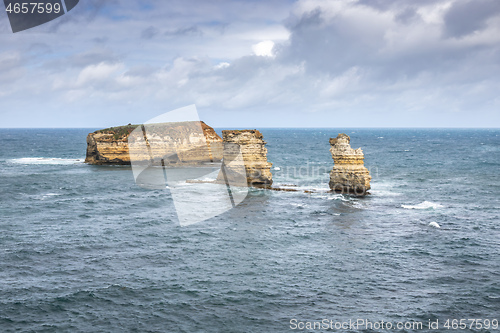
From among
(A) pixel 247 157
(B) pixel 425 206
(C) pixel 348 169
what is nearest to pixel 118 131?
(A) pixel 247 157

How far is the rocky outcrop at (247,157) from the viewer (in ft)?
214

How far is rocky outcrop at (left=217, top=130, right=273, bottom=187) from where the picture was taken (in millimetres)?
65250

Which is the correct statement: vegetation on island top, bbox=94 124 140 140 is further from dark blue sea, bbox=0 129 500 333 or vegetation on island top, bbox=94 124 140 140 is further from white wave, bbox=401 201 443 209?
white wave, bbox=401 201 443 209

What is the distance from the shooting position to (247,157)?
6562 centimetres

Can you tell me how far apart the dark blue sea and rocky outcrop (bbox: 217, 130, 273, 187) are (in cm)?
698

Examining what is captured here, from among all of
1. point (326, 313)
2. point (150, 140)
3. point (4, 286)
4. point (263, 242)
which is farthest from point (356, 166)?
point (150, 140)

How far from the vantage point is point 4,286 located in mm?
28938

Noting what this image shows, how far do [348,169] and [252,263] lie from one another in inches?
1164

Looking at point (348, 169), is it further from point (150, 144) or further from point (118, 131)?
point (118, 131)

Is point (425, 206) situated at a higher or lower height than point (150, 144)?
lower

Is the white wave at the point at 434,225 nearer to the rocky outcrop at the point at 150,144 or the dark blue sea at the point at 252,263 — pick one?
the dark blue sea at the point at 252,263

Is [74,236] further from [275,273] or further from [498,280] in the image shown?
[498,280]

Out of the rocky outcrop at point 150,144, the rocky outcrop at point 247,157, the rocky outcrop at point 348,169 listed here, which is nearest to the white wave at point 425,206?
the rocky outcrop at point 348,169

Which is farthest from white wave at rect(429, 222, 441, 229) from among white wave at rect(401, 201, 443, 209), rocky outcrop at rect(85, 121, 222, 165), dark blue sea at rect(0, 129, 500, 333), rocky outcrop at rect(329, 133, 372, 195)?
rocky outcrop at rect(85, 121, 222, 165)
